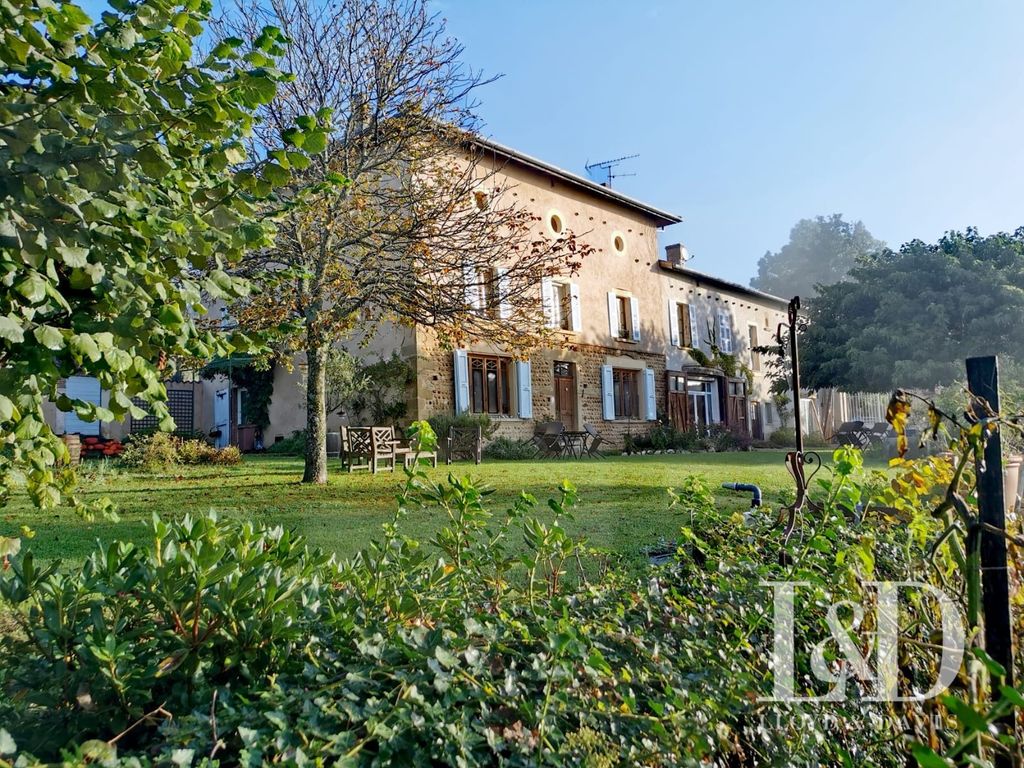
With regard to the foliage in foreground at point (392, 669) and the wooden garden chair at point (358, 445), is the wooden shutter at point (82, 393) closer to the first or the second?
the wooden garden chair at point (358, 445)

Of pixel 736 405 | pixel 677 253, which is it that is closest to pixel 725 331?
pixel 736 405

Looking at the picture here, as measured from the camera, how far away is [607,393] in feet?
59.5

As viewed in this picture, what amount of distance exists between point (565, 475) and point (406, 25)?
21.8ft

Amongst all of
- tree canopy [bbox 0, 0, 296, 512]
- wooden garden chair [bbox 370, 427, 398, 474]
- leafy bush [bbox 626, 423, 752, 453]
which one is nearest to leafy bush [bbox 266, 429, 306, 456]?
wooden garden chair [bbox 370, 427, 398, 474]

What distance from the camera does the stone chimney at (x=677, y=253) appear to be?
75.7 feet

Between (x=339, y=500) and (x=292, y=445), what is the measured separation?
371 inches

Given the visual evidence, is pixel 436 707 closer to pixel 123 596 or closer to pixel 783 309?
pixel 123 596

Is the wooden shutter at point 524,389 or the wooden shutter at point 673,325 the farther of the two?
the wooden shutter at point 673,325

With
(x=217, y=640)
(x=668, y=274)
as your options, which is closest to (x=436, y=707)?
(x=217, y=640)

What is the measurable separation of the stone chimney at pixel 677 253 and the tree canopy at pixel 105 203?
73.6 feet

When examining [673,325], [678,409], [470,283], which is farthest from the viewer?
[673,325]

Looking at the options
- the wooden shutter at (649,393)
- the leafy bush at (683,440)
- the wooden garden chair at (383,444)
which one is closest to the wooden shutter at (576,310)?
the wooden shutter at (649,393)

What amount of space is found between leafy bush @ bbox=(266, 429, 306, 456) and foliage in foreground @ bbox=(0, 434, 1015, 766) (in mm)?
14516

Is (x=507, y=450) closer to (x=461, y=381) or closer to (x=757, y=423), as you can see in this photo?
(x=461, y=381)
